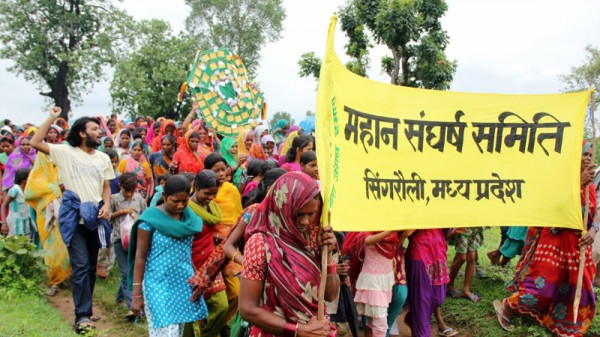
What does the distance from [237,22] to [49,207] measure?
30780 mm

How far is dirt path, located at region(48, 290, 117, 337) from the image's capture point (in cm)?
502

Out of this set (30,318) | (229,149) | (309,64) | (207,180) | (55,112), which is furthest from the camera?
(309,64)

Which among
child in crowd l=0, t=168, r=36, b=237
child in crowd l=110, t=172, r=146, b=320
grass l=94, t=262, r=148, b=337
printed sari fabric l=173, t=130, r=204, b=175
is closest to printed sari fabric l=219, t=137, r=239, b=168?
printed sari fabric l=173, t=130, r=204, b=175

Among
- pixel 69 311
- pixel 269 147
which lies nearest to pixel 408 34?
pixel 269 147

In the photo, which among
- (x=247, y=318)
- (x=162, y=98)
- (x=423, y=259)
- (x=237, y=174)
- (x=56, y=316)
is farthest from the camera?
(x=162, y=98)

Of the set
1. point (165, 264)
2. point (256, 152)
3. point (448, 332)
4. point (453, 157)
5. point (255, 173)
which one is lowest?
point (448, 332)

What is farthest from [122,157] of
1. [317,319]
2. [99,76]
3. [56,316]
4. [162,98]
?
[99,76]

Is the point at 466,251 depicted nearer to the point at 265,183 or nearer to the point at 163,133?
the point at 265,183

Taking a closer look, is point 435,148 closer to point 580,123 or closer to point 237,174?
point 580,123

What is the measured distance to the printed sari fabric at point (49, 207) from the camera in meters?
5.80

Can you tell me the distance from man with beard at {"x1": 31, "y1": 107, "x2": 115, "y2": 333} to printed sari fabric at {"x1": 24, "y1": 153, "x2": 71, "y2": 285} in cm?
120

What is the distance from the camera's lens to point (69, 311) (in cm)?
556

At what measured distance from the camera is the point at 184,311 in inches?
149

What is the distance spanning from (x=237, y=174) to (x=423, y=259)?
133 inches
